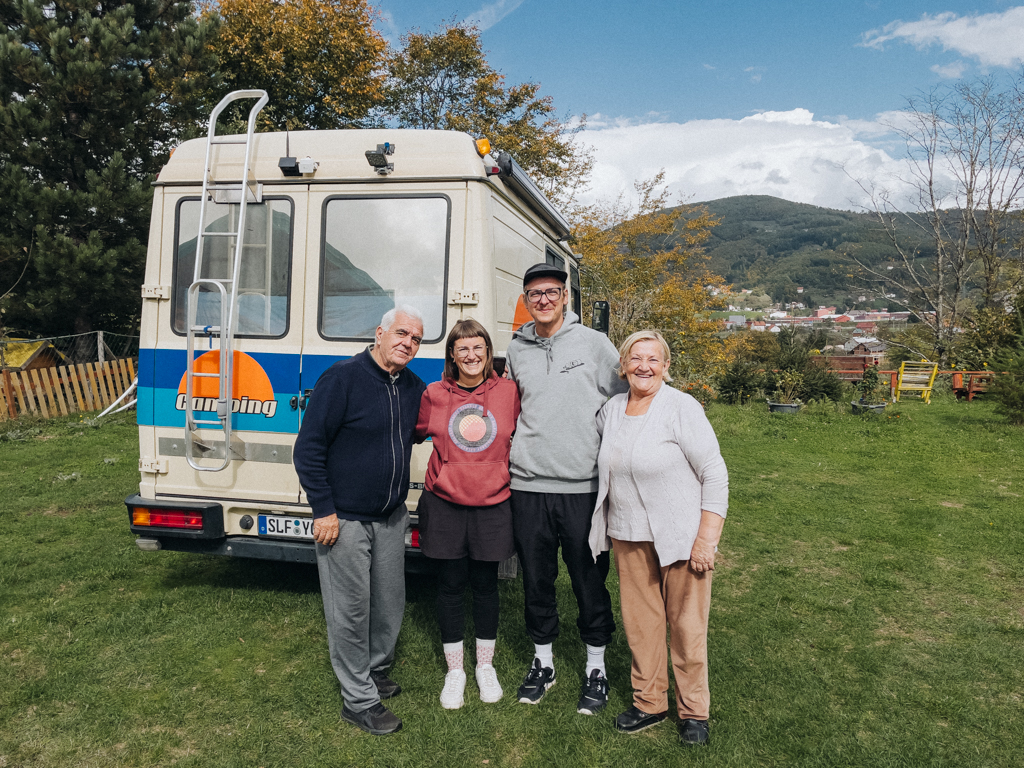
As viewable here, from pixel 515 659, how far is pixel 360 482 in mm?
1478

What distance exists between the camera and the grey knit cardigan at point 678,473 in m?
2.77

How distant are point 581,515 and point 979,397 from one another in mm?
18874

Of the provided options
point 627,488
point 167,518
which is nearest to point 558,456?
point 627,488

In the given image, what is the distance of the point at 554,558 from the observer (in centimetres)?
320

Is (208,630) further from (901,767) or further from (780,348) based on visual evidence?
(780,348)

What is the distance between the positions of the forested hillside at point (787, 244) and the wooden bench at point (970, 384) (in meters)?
61.2

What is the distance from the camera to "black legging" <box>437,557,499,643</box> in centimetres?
318

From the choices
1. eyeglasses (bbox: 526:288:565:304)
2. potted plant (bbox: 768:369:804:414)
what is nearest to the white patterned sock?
eyeglasses (bbox: 526:288:565:304)

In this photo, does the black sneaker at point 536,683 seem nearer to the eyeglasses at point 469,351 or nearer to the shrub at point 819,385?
the eyeglasses at point 469,351

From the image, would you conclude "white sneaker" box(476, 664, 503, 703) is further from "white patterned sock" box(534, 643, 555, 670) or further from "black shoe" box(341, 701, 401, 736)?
"black shoe" box(341, 701, 401, 736)

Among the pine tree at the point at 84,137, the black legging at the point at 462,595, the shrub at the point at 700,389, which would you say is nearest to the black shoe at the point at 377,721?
the black legging at the point at 462,595

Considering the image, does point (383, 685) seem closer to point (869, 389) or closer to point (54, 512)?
Answer: point (54, 512)

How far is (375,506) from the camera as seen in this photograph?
2.94 meters

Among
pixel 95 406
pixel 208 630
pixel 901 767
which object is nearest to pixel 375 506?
pixel 208 630
